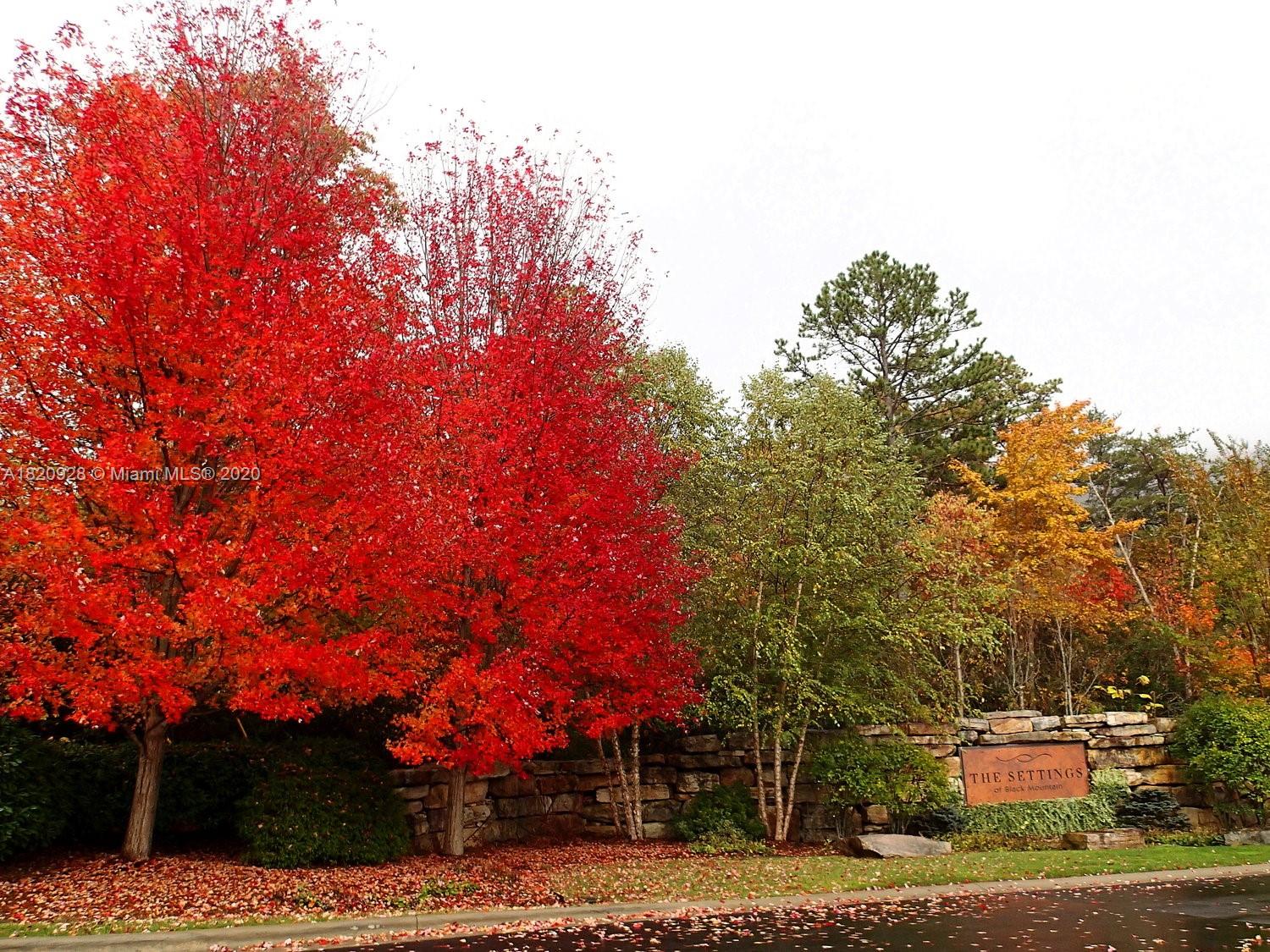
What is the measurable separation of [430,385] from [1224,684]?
18104 millimetres

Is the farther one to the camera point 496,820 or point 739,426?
point 739,426

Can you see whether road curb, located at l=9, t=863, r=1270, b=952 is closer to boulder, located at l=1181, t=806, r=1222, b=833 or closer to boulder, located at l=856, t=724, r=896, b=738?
boulder, located at l=1181, t=806, r=1222, b=833

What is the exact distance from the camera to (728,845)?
14094mm

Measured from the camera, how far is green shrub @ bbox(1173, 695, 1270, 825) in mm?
16250

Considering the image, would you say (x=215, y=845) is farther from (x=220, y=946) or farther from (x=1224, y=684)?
(x=1224, y=684)

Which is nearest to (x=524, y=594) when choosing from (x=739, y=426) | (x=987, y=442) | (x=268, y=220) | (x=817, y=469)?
(x=268, y=220)

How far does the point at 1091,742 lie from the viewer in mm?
17391

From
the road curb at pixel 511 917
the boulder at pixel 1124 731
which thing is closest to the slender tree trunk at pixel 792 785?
the road curb at pixel 511 917

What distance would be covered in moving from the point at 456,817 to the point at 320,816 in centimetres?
214

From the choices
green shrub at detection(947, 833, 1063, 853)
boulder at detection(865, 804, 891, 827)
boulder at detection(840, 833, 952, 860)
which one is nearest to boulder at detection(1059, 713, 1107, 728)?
green shrub at detection(947, 833, 1063, 853)

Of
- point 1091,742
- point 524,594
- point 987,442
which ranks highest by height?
point 987,442

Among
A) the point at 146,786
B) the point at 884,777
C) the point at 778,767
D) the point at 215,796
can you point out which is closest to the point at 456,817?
the point at 215,796

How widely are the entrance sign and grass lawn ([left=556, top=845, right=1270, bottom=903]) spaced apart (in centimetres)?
229

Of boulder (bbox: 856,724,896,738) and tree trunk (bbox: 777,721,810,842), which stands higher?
boulder (bbox: 856,724,896,738)
